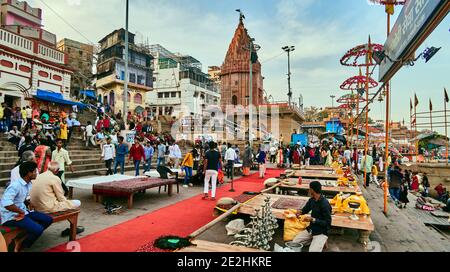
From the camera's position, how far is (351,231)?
5539 mm

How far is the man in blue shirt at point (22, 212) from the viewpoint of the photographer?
3.73m

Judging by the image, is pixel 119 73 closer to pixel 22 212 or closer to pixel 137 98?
pixel 137 98

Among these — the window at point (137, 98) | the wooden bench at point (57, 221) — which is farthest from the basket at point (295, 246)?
the window at point (137, 98)

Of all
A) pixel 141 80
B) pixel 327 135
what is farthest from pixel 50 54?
pixel 327 135

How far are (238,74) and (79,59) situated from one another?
22858mm

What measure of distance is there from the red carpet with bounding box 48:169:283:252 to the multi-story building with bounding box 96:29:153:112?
3180 centimetres

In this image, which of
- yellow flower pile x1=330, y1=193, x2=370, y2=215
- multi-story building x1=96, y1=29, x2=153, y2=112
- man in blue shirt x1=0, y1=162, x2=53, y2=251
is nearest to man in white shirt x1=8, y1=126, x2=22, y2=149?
man in blue shirt x1=0, y1=162, x2=53, y2=251

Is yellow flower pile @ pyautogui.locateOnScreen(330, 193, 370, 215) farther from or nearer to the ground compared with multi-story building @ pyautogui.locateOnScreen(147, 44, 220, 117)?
nearer to the ground

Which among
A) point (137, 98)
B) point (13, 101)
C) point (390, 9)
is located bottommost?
point (13, 101)

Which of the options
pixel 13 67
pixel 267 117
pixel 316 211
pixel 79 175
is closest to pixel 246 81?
pixel 267 117

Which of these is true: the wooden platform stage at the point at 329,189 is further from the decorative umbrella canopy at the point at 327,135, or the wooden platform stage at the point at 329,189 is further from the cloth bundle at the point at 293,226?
the decorative umbrella canopy at the point at 327,135

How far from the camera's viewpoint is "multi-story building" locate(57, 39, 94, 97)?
3337 cm

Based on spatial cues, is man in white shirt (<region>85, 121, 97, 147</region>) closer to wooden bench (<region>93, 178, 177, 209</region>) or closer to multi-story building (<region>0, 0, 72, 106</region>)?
multi-story building (<region>0, 0, 72, 106</region>)
